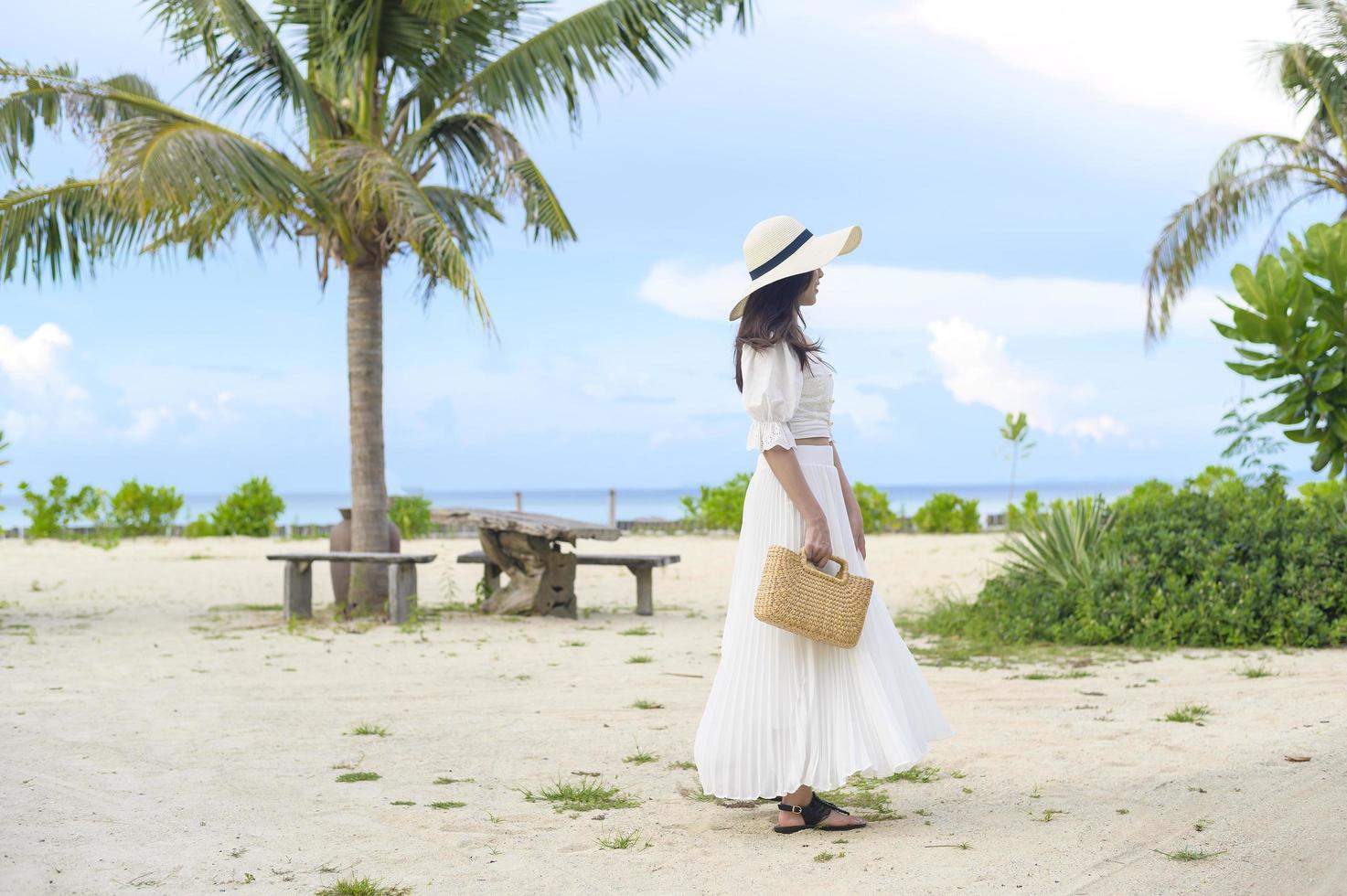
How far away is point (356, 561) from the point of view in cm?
1034

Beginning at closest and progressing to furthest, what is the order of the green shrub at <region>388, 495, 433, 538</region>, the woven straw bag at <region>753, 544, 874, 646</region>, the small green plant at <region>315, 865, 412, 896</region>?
the small green plant at <region>315, 865, 412, 896</region>, the woven straw bag at <region>753, 544, 874, 646</region>, the green shrub at <region>388, 495, 433, 538</region>

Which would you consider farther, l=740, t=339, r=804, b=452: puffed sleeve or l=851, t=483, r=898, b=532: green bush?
l=851, t=483, r=898, b=532: green bush

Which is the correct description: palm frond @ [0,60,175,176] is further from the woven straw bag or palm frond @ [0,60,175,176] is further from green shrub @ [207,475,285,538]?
green shrub @ [207,475,285,538]

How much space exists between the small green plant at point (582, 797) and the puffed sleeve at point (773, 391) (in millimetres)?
1485

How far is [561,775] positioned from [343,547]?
661 cm

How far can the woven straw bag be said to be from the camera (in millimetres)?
3611

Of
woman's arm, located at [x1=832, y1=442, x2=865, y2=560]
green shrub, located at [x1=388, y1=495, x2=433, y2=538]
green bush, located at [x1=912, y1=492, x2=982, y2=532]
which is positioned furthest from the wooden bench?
green bush, located at [x1=912, y1=492, x2=982, y2=532]

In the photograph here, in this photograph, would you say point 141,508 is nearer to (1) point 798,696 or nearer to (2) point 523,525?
(2) point 523,525

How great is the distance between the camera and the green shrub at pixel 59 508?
67.8ft

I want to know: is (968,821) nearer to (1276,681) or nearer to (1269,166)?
(1276,681)

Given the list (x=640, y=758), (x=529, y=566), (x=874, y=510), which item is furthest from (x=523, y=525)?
(x=874, y=510)

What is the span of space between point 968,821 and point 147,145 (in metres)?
7.70

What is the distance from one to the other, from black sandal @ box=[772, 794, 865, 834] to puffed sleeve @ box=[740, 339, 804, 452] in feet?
3.97

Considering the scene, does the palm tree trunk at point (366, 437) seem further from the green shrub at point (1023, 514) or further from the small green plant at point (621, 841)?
the small green plant at point (621, 841)
